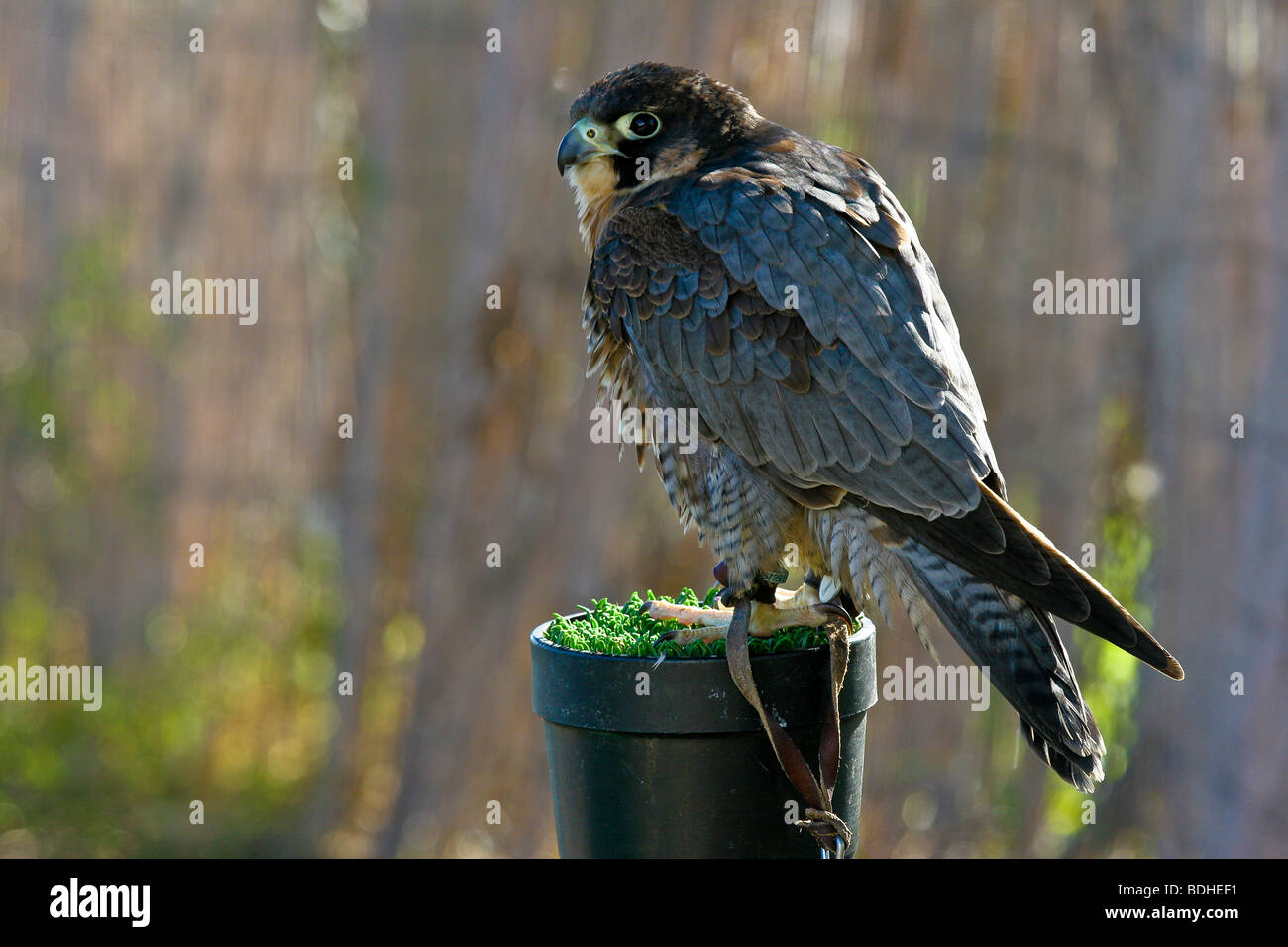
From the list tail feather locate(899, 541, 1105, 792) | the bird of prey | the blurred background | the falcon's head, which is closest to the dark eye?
the falcon's head

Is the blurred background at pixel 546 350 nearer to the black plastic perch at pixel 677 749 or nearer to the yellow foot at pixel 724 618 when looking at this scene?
the yellow foot at pixel 724 618

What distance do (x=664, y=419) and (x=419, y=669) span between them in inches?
113

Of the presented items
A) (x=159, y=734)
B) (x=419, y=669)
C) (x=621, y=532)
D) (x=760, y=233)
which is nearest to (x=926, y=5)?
(x=621, y=532)

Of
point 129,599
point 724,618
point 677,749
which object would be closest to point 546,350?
point 724,618

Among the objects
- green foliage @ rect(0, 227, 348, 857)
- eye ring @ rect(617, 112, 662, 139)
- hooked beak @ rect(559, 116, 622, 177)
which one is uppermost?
eye ring @ rect(617, 112, 662, 139)

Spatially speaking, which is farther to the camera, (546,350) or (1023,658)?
(546,350)

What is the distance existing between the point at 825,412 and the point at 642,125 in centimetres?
87

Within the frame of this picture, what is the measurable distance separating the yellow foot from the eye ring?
41.4 inches

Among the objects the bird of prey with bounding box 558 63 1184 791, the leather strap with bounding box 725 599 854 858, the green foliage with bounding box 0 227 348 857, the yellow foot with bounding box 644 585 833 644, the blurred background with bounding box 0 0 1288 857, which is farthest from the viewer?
the green foliage with bounding box 0 227 348 857

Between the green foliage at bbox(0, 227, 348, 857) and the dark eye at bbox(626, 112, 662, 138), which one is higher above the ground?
the dark eye at bbox(626, 112, 662, 138)

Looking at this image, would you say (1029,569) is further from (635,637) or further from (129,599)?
(129,599)

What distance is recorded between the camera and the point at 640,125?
289 centimetres

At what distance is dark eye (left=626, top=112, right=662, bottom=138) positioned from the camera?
9.44 ft

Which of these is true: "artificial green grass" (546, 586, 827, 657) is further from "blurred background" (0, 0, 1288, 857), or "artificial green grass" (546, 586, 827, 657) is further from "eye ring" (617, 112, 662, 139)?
"blurred background" (0, 0, 1288, 857)
